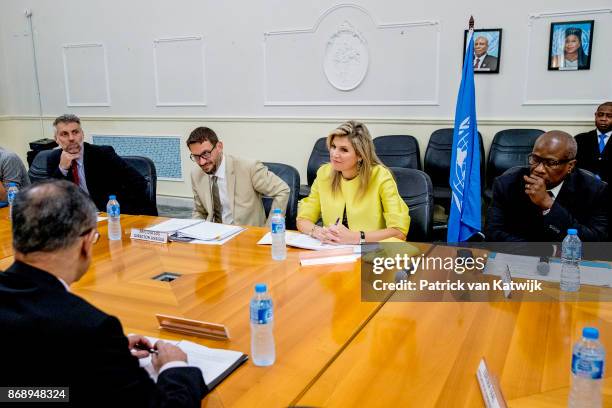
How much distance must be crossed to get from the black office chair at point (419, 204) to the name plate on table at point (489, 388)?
1335 mm

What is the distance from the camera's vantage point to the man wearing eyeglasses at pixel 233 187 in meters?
3.02

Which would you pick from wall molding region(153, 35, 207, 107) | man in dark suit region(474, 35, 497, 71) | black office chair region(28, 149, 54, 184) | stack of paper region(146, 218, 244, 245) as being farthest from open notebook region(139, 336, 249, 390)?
wall molding region(153, 35, 207, 107)

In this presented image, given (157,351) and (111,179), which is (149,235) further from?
(157,351)

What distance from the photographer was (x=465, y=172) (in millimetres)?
3627

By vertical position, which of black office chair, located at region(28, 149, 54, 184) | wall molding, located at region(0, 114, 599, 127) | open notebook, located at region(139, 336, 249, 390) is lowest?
open notebook, located at region(139, 336, 249, 390)

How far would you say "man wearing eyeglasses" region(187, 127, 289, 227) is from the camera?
9.90ft

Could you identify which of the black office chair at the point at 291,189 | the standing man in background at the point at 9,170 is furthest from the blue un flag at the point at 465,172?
the standing man in background at the point at 9,170

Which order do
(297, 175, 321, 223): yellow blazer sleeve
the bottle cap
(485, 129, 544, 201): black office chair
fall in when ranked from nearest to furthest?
the bottle cap
(297, 175, 321, 223): yellow blazer sleeve
(485, 129, 544, 201): black office chair

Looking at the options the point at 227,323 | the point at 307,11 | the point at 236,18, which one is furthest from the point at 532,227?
the point at 236,18

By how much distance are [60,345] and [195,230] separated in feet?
5.46

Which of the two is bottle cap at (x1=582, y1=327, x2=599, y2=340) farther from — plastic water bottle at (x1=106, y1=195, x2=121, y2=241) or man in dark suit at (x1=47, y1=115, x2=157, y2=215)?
man in dark suit at (x1=47, y1=115, x2=157, y2=215)

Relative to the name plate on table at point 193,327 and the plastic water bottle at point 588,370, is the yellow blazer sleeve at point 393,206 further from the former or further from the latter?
the plastic water bottle at point 588,370

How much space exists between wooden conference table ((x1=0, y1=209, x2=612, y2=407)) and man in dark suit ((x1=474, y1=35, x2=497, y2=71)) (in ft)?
10.8

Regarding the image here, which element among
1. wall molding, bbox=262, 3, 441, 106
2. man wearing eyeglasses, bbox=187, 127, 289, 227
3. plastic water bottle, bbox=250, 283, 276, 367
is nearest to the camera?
plastic water bottle, bbox=250, 283, 276, 367
